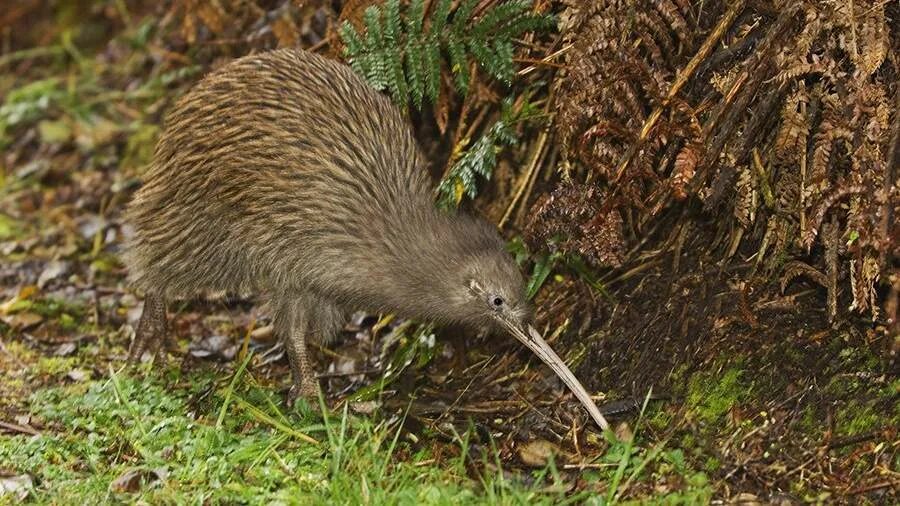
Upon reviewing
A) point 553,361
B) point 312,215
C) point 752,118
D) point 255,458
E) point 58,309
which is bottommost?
point 58,309

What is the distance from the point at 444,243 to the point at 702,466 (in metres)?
1.07

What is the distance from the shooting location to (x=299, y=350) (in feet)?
13.4

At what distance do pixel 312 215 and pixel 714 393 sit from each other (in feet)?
4.59

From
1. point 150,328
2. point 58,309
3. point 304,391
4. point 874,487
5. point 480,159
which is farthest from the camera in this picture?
point 58,309

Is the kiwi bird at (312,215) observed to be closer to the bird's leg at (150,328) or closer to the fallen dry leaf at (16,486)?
the bird's leg at (150,328)

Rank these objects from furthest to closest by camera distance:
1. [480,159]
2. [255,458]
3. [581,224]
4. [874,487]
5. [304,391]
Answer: [304,391]
[480,159]
[581,224]
[255,458]
[874,487]

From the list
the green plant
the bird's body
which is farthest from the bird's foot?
the green plant

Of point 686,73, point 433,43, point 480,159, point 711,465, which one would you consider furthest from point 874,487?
point 433,43

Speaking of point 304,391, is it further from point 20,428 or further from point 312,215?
point 20,428

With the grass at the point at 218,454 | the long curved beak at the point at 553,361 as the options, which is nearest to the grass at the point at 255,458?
the grass at the point at 218,454

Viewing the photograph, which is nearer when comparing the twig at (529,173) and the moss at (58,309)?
the twig at (529,173)

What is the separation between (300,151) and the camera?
12.9 feet

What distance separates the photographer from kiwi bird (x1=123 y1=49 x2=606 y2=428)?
3.84m

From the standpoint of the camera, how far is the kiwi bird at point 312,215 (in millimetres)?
3844
